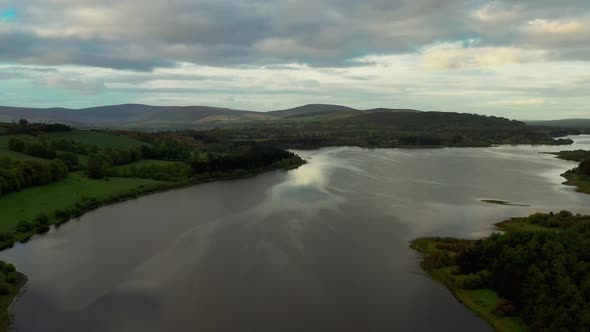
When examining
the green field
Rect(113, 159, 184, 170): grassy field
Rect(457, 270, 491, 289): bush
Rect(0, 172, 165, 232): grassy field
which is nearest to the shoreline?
Rect(0, 172, 165, 232): grassy field

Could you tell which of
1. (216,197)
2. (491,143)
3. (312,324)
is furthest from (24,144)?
(491,143)

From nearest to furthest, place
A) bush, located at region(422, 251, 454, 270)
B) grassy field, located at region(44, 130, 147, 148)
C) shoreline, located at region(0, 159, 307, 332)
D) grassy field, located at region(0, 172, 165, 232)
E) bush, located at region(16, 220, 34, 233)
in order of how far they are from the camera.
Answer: shoreline, located at region(0, 159, 307, 332) → bush, located at region(422, 251, 454, 270) → bush, located at region(16, 220, 34, 233) → grassy field, located at region(0, 172, 165, 232) → grassy field, located at region(44, 130, 147, 148)

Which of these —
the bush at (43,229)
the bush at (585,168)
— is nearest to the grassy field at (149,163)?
the bush at (43,229)

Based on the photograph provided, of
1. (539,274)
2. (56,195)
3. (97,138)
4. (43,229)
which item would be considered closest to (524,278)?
(539,274)

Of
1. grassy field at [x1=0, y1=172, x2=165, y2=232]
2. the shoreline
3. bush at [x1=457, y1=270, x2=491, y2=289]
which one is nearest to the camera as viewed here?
the shoreline

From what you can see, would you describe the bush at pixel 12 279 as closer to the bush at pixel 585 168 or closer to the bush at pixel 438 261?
the bush at pixel 438 261

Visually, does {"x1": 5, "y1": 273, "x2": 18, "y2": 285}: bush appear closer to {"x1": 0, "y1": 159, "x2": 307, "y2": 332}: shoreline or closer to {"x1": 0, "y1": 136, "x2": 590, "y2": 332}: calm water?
{"x1": 0, "y1": 159, "x2": 307, "y2": 332}: shoreline

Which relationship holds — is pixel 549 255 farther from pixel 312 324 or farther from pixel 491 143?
pixel 491 143

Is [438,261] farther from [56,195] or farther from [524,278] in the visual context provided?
[56,195]
